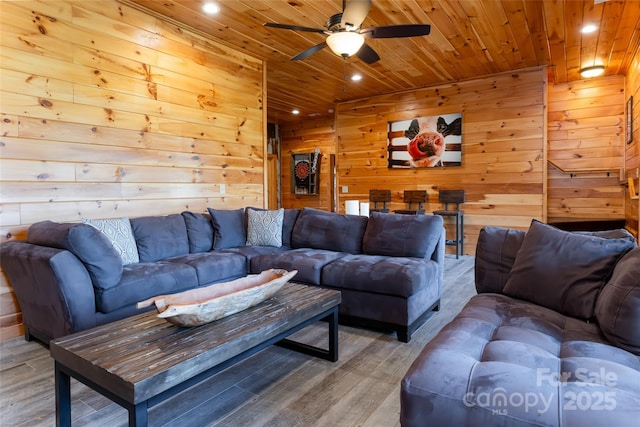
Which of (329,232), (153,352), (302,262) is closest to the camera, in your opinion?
(153,352)

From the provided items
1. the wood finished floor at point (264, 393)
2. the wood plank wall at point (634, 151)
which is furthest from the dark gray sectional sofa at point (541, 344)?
the wood plank wall at point (634, 151)

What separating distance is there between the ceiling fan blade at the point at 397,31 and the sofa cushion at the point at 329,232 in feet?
5.36

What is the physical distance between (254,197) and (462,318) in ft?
11.9

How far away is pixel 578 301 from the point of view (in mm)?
1782

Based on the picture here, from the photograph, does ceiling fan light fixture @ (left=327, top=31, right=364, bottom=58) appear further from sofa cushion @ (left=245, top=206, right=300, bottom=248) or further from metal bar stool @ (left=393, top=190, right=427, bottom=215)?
metal bar stool @ (left=393, top=190, right=427, bottom=215)

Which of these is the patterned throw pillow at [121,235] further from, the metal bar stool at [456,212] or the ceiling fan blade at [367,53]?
the metal bar stool at [456,212]

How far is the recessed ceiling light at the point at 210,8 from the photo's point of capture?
11.4ft

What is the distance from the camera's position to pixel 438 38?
4277 millimetres

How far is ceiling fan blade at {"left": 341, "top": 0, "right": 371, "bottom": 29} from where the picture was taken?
102 inches

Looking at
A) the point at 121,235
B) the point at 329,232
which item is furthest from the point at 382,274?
the point at 121,235

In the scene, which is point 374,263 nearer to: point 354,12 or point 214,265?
point 214,265

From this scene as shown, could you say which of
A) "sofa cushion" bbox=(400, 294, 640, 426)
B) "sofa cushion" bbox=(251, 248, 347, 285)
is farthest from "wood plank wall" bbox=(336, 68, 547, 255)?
"sofa cushion" bbox=(400, 294, 640, 426)

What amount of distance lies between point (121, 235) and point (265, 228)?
1.39 m

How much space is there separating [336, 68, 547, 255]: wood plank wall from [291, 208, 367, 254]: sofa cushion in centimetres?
303
